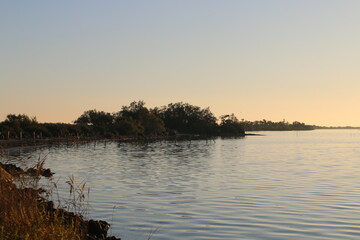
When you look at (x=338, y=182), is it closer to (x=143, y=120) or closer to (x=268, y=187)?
(x=268, y=187)

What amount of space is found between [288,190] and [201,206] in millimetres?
8016

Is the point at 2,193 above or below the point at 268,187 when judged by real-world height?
above

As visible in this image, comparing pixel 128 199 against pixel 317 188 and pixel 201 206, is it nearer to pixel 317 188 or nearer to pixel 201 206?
pixel 201 206

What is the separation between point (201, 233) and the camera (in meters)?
17.1

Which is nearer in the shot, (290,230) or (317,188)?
(290,230)

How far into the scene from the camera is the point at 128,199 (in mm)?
25328

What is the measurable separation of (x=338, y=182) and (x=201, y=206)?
14430 mm

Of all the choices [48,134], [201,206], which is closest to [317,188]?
[201,206]

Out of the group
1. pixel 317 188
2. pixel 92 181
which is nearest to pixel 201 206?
pixel 317 188

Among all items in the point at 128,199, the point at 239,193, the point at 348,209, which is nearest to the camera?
the point at 348,209

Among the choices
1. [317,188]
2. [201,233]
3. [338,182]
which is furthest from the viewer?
[338,182]

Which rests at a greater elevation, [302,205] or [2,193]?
[2,193]

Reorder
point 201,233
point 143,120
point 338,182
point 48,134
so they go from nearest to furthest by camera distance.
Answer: point 201,233
point 338,182
point 48,134
point 143,120

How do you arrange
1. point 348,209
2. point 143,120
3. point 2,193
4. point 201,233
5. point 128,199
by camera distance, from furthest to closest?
point 143,120 → point 128,199 → point 348,209 → point 201,233 → point 2,193
